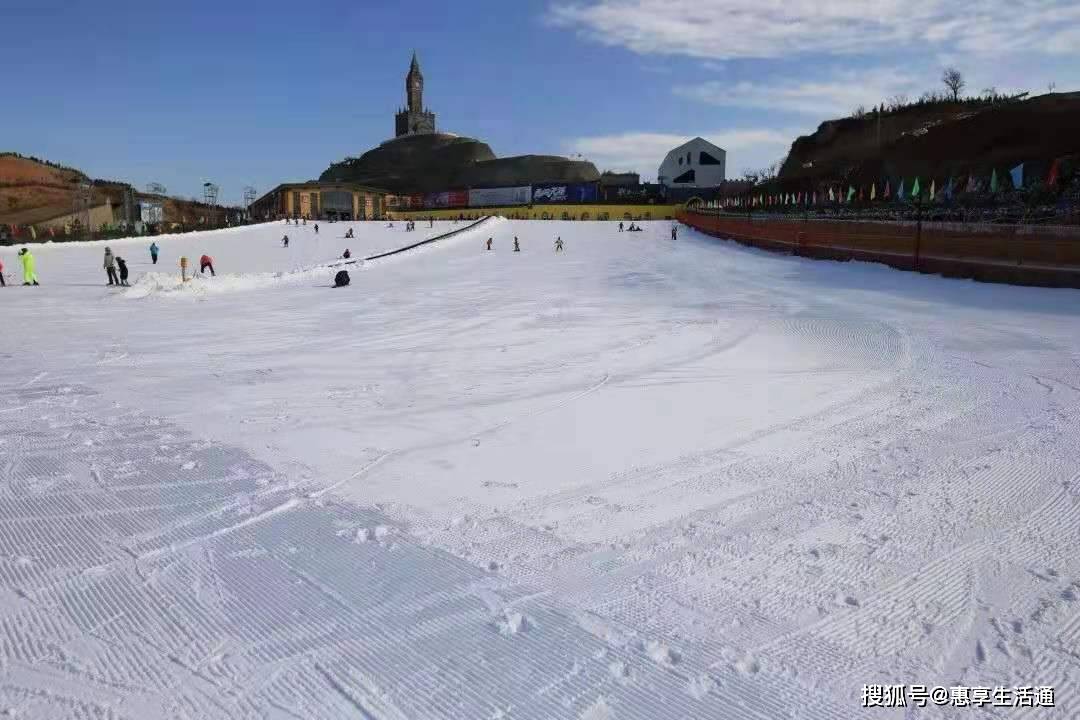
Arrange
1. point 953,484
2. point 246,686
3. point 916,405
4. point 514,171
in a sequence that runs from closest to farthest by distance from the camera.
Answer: point 246,686, point 953,484, point 916,405, point 514,171

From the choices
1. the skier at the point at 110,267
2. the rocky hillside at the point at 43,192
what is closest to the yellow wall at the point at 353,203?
the rocky hillside at the point at 43,192

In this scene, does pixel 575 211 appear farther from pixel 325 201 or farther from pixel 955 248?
pixel 955 248

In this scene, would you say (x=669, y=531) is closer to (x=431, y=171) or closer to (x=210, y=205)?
(x=210, y=205)

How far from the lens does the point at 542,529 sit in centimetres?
402

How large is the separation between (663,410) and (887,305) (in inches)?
349

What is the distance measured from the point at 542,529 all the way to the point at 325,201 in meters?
89.6

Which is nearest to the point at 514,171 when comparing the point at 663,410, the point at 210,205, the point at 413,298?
the point at 210,205

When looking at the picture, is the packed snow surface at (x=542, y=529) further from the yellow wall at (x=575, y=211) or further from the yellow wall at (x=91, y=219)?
the yellow wall at (x=575, y=211)

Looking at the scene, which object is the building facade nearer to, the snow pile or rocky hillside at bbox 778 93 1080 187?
rocky hillside at bbox 778 93 1080 187

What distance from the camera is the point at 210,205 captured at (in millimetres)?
88062

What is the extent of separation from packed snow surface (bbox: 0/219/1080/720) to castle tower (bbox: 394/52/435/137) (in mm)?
176953

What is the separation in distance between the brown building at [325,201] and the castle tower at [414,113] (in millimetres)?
90461

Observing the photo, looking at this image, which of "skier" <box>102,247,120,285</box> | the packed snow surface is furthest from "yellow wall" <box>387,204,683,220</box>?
the packed snow surface

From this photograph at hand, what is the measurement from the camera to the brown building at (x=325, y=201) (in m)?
84.6
